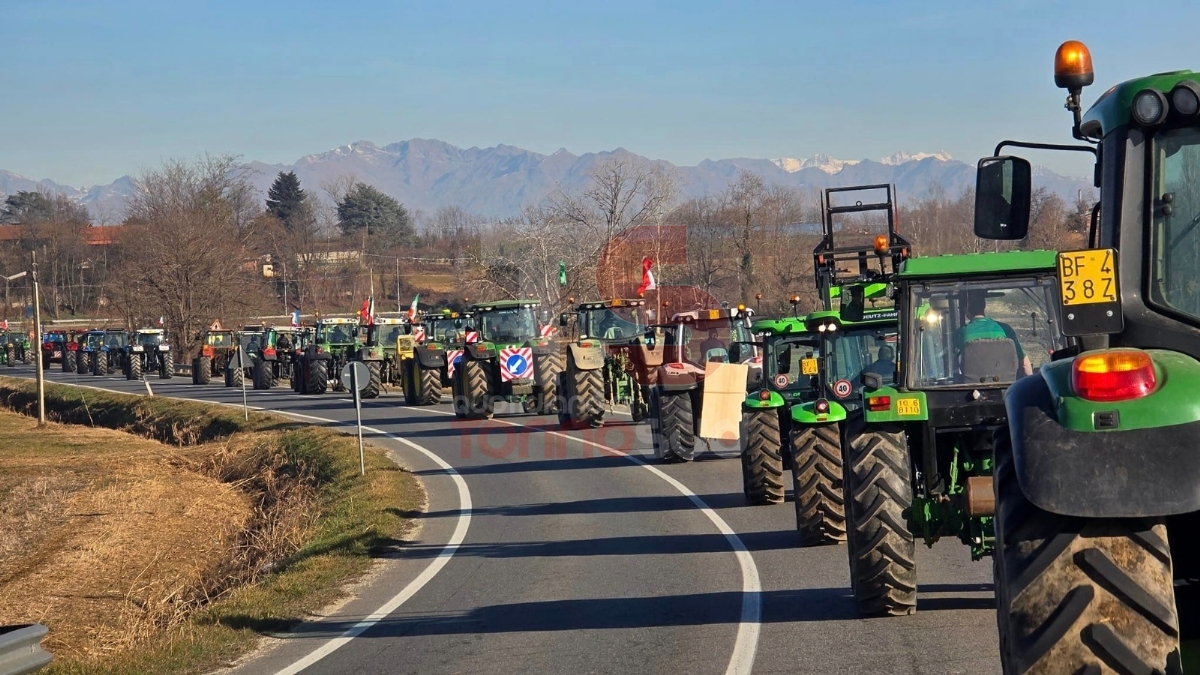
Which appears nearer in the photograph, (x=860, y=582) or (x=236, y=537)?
(x=860, y=582)

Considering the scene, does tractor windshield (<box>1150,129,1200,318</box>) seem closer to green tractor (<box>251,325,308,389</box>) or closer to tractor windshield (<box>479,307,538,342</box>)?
tractor windshield (<box>479,307,538,342</box>)

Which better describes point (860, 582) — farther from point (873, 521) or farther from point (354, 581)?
point (354, 581)

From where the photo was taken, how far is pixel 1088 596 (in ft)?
13.1

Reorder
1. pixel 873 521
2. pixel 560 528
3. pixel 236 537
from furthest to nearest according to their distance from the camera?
A: pixel 236 537 < pixel 560 528 < pixel 873 521

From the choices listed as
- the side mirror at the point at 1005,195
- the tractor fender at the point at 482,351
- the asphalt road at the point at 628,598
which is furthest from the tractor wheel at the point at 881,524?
the tractor fender at the point at 482,351

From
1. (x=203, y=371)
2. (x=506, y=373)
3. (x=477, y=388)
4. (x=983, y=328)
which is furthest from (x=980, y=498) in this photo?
(x=203, y=371)

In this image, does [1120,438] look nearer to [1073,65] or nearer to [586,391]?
[1073,65]

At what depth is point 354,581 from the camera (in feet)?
39.2

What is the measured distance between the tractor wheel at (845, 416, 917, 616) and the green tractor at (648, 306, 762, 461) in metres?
9.62

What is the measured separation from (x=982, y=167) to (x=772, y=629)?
425 cm

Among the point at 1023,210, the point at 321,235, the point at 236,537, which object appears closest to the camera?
the point at 1023,210

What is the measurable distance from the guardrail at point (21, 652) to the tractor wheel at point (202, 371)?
47.9 m

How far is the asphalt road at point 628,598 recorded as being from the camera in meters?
8.09

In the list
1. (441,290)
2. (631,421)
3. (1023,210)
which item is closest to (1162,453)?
(1023,210)
